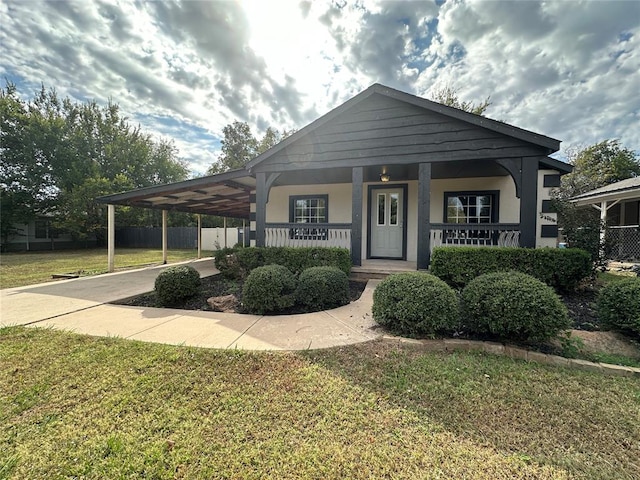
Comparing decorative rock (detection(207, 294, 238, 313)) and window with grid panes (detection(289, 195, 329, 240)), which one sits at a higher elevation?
window with grid panes (detection(289, 195, 329, 240))

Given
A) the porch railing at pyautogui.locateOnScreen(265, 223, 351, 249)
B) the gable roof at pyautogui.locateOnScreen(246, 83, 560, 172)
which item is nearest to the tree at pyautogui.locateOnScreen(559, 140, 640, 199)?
the gable roof at pyautogui.locateOnScreen(246, 83, 560, 172)

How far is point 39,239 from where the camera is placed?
18.9 meters

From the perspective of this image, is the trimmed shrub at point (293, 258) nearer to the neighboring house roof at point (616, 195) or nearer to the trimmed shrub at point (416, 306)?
the trimmed shrub at point (416, 306)

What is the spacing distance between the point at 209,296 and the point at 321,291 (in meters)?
2.84

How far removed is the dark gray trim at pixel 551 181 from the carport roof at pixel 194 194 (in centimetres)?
776

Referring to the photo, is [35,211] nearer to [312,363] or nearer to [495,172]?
[312,363]

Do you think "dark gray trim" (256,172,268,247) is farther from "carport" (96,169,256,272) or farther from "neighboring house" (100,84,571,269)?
"carport" (96,169,256,272)

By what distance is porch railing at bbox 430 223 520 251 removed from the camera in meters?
5.80

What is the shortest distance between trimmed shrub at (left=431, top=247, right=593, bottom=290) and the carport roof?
18.5 feet

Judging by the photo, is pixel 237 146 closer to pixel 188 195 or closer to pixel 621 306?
pixel 188 195

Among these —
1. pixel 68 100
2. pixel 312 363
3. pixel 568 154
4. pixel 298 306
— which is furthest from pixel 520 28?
pixel 68 100

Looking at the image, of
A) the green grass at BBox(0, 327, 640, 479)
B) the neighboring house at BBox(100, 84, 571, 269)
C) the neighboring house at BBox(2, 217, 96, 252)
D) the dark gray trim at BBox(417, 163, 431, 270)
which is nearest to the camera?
the green grass at BBox(0, 327, 640, 479)

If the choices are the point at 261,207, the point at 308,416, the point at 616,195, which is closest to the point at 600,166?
the point at 616,195

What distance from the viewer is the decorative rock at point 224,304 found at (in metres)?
4.99
